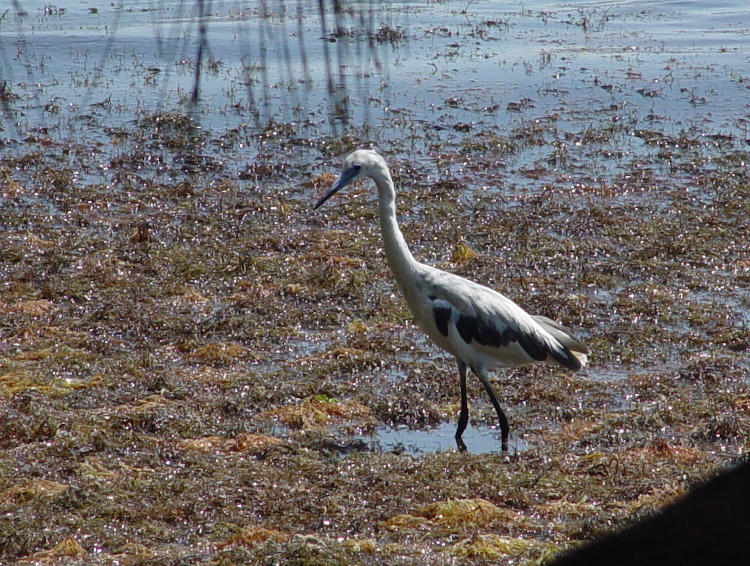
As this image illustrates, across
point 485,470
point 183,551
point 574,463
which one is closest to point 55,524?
point 183,551

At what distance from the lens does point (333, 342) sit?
6863 mm

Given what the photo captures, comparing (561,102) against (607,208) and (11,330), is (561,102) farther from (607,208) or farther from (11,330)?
(11,330)

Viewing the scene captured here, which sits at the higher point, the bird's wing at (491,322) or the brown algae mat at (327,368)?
the bird's wing at (491,322)

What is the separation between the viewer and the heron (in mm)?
5805

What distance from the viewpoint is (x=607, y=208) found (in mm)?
9594

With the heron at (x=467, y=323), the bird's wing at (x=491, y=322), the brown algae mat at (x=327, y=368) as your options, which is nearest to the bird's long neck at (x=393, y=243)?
the heron at (x=467, y=323)

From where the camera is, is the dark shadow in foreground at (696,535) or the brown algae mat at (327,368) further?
the brown algae mat at (327,368)

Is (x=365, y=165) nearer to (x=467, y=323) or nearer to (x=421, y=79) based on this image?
(x=467, y=323)

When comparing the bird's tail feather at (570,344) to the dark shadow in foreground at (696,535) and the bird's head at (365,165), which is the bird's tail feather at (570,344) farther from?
the dark shadow in foreground at (696,535)

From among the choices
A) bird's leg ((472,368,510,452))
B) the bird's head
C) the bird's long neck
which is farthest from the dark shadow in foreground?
the bird's head

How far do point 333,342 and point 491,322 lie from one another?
1382 millimetres

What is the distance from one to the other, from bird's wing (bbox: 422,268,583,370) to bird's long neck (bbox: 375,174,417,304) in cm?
10

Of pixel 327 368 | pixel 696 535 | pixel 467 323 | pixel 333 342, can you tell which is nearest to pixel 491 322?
pixel 467 323

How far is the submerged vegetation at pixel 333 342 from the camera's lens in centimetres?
456
